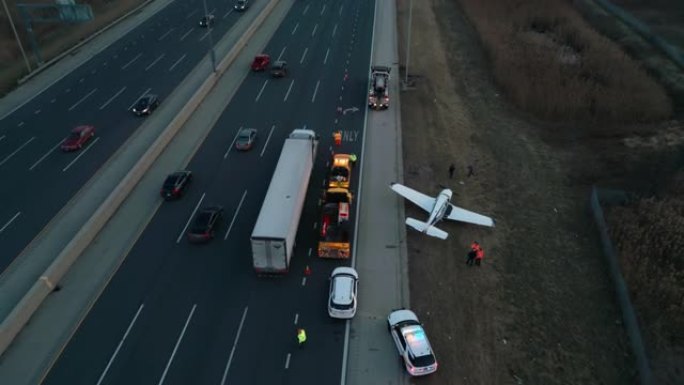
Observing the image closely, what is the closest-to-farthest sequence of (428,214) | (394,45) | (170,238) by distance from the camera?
(170,238) < (428,214) < (394,45)

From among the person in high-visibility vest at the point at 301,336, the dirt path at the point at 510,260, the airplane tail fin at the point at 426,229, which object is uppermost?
the airplane tail fin at the point at 426,229

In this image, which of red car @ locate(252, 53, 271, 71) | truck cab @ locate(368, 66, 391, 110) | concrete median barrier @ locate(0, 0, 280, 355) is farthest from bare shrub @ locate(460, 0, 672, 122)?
concrete median barrier @ locate(0, 0, 280, 355)

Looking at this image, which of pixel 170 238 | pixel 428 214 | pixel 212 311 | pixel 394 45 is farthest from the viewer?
pixel 394 45

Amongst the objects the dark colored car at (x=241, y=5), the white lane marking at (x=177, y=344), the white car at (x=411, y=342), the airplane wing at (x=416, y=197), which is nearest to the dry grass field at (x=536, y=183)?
the airplane wing at (x=416, y=197)

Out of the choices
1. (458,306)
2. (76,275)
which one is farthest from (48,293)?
(458,306)

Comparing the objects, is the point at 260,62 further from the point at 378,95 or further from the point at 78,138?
the point at 78,138

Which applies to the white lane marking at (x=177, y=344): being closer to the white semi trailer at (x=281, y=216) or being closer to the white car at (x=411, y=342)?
the white semi trailer at (x=281, y=216)

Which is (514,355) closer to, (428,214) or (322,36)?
(428,214)
